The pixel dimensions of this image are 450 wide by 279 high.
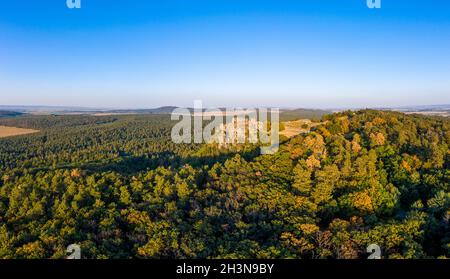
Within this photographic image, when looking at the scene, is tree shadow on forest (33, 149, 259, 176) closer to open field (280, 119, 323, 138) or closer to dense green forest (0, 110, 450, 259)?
dense green forest (0, 110, 450, 259)

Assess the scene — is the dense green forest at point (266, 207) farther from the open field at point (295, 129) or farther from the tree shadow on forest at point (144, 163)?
the tree shadow on forest at point (144, 163)

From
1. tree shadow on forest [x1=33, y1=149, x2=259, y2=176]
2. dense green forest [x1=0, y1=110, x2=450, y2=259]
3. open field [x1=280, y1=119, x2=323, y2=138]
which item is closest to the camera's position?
dense green forest [x1=0, y1=110, x2=450, y2=259]

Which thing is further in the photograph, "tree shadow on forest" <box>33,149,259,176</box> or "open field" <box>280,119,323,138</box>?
"open field" <box>280,119,323,138</box>

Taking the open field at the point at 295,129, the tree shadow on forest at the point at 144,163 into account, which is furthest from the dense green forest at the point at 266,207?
the tree shadow on forest at the point at 144,163

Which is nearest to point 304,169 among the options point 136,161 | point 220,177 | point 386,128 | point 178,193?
point 220,177

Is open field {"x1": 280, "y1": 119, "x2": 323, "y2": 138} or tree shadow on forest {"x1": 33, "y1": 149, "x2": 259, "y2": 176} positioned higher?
open field {"x1": 280, "y1": 119, "x2": 323, "y2": 138}

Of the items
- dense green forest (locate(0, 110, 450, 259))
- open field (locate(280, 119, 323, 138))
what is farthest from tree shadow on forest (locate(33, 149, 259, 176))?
open field (locate(280, 119, 323, 138))

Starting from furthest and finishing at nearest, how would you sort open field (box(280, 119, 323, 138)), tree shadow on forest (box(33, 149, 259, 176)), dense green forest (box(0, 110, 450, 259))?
1. open field (box(280, 119, 323, 138))
2. tree shadow on forest (box(33, 149, 259, 176))
3. dense green forest (box(0, 110, 450, 259))

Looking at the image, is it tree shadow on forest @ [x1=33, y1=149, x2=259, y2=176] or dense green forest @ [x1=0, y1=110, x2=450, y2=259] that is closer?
dense green forest @ [x1=0, y1=110, x2=450, y2=259]
